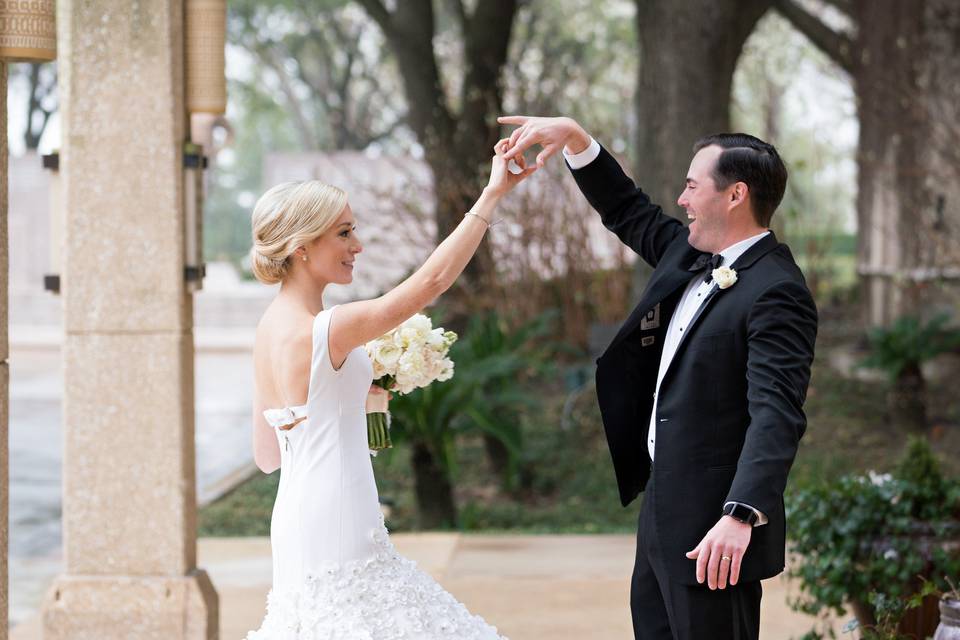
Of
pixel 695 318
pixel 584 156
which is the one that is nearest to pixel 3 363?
pixel 584 156

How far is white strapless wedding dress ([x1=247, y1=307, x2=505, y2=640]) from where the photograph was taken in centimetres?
317

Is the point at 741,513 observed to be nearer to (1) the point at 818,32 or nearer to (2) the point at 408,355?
Answer: (2) the point at 408,355

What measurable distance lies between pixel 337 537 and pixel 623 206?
1385 mm

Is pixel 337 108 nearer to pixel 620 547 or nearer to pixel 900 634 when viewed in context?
pixel 620 547

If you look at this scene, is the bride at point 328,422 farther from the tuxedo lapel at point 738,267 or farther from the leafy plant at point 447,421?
the leafy plant at point 447,421

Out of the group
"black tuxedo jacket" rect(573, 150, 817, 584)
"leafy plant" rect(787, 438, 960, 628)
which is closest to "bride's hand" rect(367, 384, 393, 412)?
"black tuxedo jacket" rect(573, 150, 817, 584)

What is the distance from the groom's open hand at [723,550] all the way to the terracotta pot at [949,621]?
119cm

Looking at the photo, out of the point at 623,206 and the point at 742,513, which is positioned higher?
the point at 623,206

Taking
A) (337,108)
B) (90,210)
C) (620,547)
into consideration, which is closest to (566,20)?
(337,108)

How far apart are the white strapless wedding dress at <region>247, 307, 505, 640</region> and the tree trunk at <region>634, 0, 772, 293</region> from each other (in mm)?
5461

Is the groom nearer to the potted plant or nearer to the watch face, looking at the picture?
the watch face

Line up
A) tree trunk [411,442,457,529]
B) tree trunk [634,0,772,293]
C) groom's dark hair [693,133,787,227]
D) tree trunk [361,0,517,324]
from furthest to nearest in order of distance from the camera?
tree trunk [361,0,517,324] < tree trunk [634,0,772,293] < tree trunk [411,442,457,529] < groom's dark hair [693,133,787,227]

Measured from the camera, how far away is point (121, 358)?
16.8 feet

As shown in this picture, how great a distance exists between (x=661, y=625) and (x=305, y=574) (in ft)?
3.22
